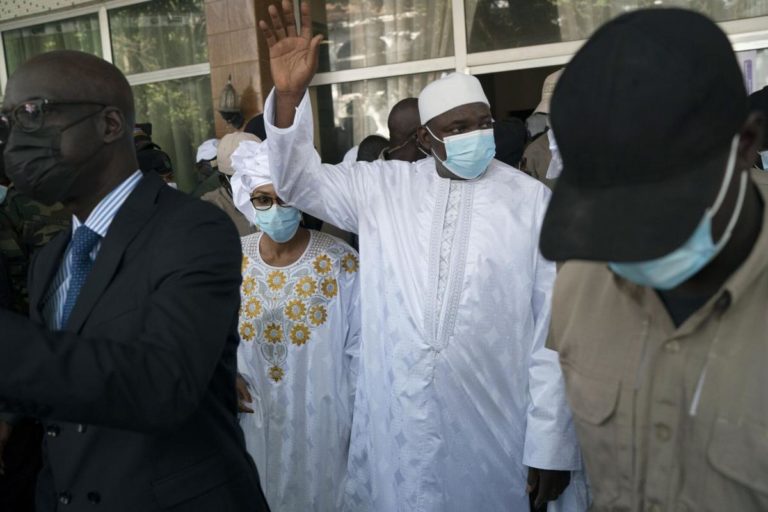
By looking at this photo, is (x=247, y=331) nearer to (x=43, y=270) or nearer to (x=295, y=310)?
(x=295, y=310)

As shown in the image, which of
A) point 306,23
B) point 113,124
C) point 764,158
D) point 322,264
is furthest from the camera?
point 764,158

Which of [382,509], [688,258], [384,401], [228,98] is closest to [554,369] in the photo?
[384,401]

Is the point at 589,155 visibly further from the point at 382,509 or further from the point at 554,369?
the point at 382,509

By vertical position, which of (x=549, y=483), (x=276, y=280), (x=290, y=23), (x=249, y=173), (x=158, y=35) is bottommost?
(x=549, y=483)

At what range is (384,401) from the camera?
2.71m

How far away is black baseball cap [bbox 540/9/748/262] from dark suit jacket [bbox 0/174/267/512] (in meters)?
0.70

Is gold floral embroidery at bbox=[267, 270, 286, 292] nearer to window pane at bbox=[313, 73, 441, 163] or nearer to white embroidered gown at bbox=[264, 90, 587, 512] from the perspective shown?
white embroidered gown at bbox=[264, 90, 587, 512]

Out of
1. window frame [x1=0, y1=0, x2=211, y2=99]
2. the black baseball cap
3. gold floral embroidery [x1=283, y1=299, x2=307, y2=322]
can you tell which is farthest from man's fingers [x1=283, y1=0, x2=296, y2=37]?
window frame [x1=0, y1=0, x2=211, y2=99]

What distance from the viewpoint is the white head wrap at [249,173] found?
3.07 m

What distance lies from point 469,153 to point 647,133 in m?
1.77

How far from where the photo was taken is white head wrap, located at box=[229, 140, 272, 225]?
3070 millimetres

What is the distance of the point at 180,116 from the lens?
25.2ft

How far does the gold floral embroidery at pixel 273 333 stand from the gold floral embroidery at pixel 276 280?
162mm

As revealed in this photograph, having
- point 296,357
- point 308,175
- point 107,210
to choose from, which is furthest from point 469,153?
point 107,210
